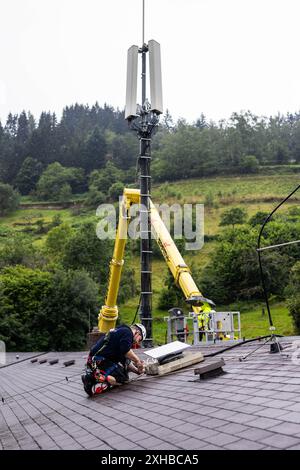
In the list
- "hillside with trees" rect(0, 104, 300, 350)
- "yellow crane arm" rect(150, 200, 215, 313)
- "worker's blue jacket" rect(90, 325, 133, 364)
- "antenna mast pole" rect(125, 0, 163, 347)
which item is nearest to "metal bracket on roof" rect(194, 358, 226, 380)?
"worker's blue jacket" rect(90, 325, 133, 364)

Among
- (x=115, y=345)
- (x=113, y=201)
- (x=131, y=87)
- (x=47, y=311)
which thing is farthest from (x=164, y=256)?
(x=113, y=201)

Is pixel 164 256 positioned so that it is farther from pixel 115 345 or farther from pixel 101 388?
pixel 115 345

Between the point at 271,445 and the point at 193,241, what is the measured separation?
248 ft

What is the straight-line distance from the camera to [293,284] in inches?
1887

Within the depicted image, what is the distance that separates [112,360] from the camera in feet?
28.4

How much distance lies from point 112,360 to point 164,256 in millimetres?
16888

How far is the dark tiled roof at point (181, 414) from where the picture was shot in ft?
14.9

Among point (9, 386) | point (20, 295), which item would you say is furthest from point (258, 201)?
point (9, 386)

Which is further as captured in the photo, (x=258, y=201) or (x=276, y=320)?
(x=258, y=201)

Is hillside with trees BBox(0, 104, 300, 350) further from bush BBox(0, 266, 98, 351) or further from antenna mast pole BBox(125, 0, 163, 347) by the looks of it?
antenna mast pole BBox(125, 0, 163, 347)

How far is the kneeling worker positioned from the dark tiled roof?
233 mm

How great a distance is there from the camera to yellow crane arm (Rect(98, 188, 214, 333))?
23.2m

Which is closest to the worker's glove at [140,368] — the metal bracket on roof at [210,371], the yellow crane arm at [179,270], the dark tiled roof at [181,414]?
the dark tiled roof at [181,414]
